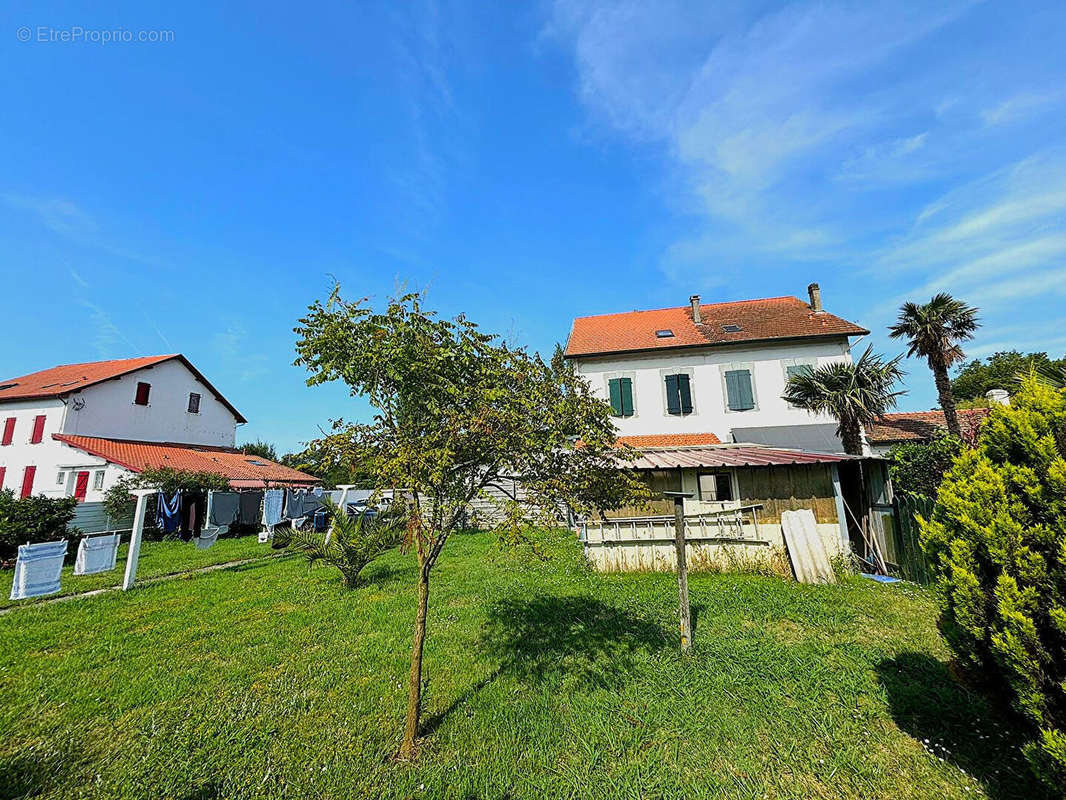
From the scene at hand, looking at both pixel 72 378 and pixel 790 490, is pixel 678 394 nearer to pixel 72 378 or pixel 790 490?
pixel 790 490

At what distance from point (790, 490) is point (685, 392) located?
1073 cm

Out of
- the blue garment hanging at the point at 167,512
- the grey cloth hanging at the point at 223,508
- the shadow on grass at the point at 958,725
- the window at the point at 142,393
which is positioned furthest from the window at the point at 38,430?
the shadow on grass at the point at 958,725

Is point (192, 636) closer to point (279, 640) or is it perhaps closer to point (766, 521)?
point (279, 640)

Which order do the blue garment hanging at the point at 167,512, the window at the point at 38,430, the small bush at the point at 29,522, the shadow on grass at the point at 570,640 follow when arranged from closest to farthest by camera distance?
the shadow on grass at the point at 570,640, the small bush at the point at 29,522, the blue garment hanging at the point at 167,512, the window at the point at 38,430

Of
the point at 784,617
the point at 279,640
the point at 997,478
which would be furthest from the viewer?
the point at 784,617

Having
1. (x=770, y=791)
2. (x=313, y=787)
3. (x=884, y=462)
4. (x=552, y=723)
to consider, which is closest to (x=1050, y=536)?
(x=770, y=791)

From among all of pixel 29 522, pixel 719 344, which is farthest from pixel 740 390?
pixel 29 522

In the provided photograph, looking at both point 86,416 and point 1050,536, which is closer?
point 1050,536

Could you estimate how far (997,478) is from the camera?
3.16 meters

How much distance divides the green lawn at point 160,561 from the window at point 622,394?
51.3ft

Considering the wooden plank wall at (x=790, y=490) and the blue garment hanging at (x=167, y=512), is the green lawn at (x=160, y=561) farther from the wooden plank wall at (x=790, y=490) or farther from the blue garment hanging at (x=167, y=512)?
the wooden plank wall at (x=790, y=490)

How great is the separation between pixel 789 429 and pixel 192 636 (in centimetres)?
2160

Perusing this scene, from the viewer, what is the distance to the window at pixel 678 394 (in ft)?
69.2

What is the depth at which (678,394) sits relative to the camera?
21.2 metres
